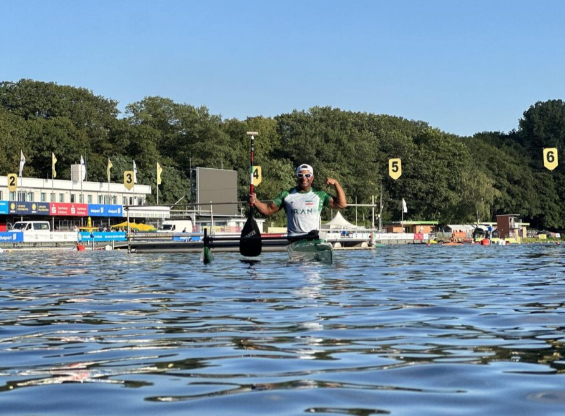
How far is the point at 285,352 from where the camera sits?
22.1ft

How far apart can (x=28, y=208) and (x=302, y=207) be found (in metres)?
74.1

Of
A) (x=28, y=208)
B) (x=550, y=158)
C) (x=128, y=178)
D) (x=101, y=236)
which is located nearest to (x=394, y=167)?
(x=550, y=158)

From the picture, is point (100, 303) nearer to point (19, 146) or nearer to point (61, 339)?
point (61, 339)

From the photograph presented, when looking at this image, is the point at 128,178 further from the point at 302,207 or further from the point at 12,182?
the point at 302,207

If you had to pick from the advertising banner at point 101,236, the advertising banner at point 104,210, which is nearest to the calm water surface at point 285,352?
the advertising banner at point 101,236

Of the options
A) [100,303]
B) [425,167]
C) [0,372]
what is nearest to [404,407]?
[0,372]

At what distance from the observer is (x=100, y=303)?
11.4 metres

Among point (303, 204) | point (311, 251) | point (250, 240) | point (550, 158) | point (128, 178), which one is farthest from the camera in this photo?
point (128, 178)

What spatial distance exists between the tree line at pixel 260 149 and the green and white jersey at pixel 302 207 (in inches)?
3271

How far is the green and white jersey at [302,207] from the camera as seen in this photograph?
17.1 metres

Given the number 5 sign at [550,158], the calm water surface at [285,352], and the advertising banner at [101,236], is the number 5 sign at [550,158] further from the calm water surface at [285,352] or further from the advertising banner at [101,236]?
the calm water surface at [285,352]

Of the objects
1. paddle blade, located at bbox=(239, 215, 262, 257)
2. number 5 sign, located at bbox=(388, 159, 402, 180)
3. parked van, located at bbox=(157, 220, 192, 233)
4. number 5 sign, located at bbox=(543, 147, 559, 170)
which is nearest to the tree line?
parked van, located at bbox=(157, 220, 192, 233)

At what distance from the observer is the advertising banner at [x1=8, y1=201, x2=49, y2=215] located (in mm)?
84625

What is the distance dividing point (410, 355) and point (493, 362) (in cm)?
66
